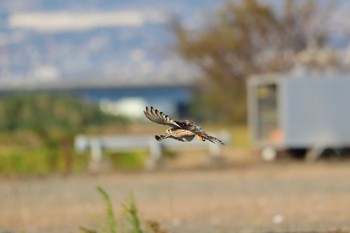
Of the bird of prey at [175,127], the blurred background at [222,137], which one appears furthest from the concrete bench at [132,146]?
the bird of prey at [175,127]

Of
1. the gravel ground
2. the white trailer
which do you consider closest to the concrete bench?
the gravel ground

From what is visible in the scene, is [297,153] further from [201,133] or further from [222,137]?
[201,133]

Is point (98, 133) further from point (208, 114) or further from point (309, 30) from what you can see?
point (208, 114)

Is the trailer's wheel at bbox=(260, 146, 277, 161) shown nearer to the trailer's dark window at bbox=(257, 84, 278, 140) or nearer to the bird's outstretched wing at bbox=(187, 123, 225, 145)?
the trailer's dark window at bbox=(257, 84, 278, 140)

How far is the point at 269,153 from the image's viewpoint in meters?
34.6

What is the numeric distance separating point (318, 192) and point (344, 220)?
5.87 m

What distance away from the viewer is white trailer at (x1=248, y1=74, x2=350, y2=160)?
3466cm

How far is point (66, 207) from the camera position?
22.0 metres

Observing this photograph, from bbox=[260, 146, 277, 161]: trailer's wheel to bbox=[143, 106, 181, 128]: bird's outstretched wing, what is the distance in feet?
82.3

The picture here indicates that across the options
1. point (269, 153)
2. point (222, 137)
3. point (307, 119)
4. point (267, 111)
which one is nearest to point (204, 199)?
point (222, 137)

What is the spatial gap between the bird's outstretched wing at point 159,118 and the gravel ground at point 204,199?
450cm

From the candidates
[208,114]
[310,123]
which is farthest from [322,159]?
[208,114]

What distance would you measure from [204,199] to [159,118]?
13592mm

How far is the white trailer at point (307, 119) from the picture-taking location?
3466 centimetres
